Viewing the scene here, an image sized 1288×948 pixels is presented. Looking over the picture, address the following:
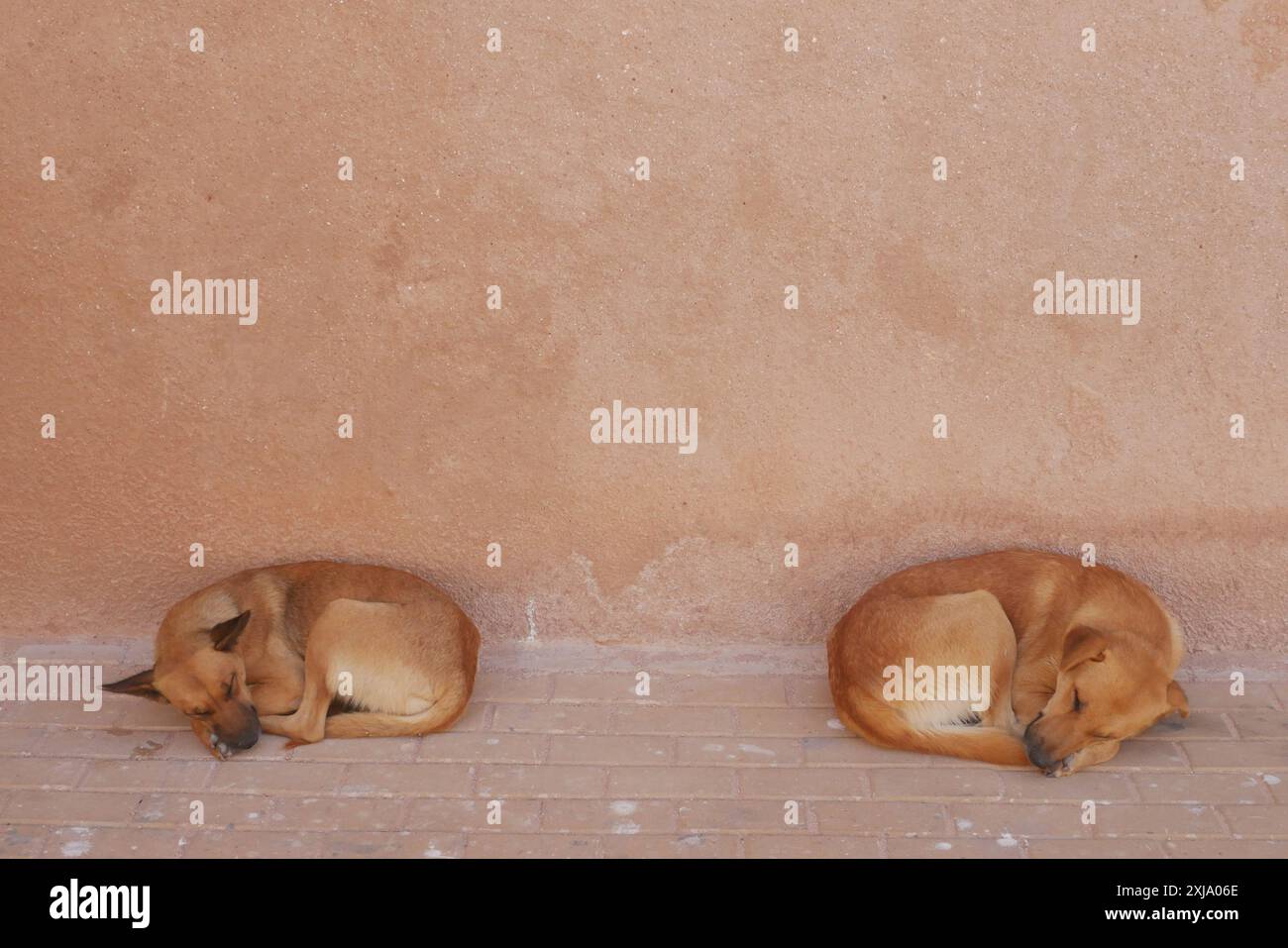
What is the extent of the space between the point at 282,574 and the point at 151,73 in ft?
6.23

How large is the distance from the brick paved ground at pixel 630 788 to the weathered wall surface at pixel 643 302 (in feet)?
1.45

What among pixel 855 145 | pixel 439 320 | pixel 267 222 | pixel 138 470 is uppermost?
pixel 855 145

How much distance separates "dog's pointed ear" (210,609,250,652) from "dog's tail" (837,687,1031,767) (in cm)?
214

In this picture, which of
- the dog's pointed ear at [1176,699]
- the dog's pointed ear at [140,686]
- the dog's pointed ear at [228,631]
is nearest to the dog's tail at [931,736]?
the dog's pointed ear at [1176,699]

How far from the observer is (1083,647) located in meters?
4.11

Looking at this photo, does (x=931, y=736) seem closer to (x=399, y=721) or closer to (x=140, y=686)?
(x=399, y=721)

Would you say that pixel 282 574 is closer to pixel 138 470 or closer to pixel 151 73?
pixel 138 470

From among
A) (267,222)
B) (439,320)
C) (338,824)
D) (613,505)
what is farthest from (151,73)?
(338,824)

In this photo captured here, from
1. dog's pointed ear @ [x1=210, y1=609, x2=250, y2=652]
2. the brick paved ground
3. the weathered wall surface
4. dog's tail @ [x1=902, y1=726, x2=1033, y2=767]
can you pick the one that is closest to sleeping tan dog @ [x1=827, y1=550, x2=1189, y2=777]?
dog's tail @ [x1=902, y1=726, x2=1033, y2=767]

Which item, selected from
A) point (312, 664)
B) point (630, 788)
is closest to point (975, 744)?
point (630, 788)

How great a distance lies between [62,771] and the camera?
4285 millimetres

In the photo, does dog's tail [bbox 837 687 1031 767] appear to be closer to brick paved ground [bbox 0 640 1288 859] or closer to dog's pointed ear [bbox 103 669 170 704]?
brick paved ground [bbox 0 640 1288 859]

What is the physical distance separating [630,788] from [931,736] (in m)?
1.06

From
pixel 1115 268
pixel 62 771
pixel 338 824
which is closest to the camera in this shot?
pixel 338 824
